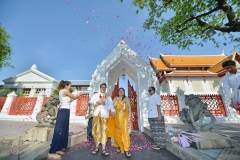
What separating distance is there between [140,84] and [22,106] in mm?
12402

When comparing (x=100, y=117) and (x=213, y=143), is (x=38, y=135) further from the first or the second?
(x=213, y=143)

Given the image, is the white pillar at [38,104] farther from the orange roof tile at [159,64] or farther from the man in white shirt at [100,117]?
the orange roof tile at [159,64]

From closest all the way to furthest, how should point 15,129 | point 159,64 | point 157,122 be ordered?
point 157,122 → point 15,129 → point 159,64

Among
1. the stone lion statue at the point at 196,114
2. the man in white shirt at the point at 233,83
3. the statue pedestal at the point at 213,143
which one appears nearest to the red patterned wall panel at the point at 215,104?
the stone lion statue at the point at 196,114

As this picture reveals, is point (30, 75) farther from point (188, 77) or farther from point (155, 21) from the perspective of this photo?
point (188, 77)

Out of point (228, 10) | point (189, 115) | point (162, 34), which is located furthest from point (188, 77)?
point (189, 115)

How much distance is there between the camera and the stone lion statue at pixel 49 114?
397cm

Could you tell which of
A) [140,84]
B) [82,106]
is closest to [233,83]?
[140,84]

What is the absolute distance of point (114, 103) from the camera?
3736mm

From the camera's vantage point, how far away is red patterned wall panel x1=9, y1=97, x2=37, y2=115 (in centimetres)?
1217

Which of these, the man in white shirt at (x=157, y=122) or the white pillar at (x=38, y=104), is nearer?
the man in white shirt at (x=157, y=122)

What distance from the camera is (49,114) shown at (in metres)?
4.13

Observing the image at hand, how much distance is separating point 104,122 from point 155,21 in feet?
29.8

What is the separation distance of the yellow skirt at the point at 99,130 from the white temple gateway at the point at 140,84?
290cm
